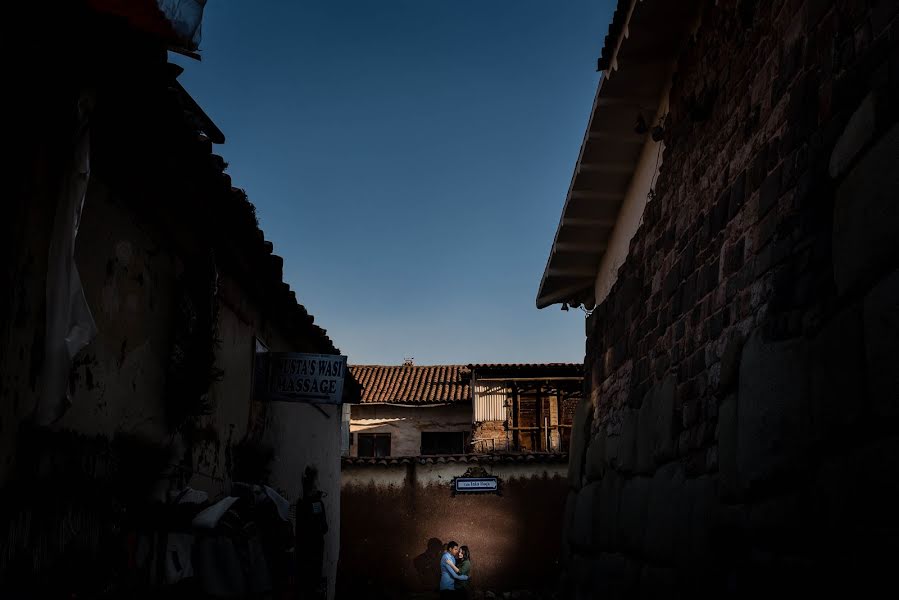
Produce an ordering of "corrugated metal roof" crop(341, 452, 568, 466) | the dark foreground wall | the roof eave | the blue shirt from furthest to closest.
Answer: "corrugated metal roof" crop(341, 452, 568, 466), the dark foreground wall, the blue shirt, the roof eave

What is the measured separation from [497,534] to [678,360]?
15.5 m

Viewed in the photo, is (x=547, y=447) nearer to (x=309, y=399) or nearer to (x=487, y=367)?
(x=487, y=367)

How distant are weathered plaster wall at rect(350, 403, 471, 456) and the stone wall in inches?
811

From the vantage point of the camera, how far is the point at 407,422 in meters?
27.4

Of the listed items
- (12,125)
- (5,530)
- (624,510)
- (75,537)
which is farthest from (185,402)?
(624,510)

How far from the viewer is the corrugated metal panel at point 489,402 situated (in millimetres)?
25891

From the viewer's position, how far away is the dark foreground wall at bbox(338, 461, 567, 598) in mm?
19641

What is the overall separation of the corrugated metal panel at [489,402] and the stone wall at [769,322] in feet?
63.2

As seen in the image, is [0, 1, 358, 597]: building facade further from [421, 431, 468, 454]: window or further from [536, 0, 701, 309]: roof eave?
[421, 431, 468, 454]: window

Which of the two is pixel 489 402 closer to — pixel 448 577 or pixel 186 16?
pixel 448 577

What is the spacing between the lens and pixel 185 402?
21.4ft

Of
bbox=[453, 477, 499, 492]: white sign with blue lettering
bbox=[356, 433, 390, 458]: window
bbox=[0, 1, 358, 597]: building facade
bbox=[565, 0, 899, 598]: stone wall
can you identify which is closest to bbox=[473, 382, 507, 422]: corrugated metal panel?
bbox=[356, 433, 390, 458]: window

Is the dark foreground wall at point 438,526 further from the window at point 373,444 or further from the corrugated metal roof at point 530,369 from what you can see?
the window at point 373,444

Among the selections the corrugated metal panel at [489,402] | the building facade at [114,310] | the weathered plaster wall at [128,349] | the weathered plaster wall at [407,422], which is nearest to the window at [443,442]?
the weathered plaster wall at [407,422]
